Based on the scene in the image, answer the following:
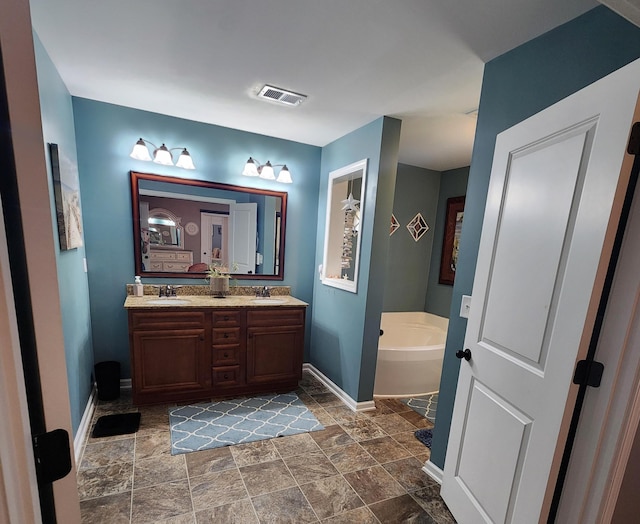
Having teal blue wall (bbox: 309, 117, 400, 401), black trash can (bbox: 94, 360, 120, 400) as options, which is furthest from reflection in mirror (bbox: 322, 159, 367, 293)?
black trash can (bbox: 94, 360, 120, 400)

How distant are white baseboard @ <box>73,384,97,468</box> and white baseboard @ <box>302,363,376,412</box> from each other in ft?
6.53

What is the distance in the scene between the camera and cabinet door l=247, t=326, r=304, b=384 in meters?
2.70

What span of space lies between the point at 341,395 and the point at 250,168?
241cm

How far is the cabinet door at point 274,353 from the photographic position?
2.70 m

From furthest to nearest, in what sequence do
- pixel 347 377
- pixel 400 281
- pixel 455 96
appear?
1. pixel 400 281
2. pixel 347 377
3. pixel 455 96

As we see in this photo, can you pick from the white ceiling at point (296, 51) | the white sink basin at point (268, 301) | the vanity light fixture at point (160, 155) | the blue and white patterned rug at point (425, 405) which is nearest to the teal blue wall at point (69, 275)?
the white ceiling at point (296, 51)

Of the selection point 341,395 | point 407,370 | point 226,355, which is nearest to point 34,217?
point 226,355

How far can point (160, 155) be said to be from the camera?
254 centimetres

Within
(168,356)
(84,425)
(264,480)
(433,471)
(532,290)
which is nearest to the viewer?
(532,290)

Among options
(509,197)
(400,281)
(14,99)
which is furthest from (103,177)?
(400,281)

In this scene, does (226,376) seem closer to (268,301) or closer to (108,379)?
(268,301)

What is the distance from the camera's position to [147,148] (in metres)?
2.57

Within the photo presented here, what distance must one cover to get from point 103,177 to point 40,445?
8.62 feet

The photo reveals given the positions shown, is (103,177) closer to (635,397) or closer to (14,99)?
(14,99)
